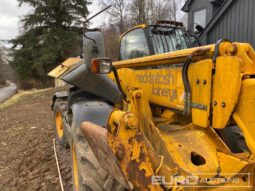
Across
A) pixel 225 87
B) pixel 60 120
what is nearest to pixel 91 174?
pixel 225 87

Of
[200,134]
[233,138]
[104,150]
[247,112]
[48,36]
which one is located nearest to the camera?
[247,112]

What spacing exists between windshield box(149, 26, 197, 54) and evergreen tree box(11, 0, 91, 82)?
21.9 metres

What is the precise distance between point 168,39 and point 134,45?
49cm

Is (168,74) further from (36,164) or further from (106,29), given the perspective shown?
(106,29)

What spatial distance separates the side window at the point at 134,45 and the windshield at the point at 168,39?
12cm

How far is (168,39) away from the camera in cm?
402

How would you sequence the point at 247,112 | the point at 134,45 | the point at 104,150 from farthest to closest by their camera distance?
the point at 134,45
the point at 104,150
the point at 247,112

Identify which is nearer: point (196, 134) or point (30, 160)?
point (196, 134)

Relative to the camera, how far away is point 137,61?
3.18 metres

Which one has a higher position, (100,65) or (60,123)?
(100,65)

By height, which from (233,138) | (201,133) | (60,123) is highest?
(201,133)

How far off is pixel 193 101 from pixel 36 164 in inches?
143

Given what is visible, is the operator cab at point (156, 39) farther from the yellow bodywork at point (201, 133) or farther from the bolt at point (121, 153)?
the bolt at point (121, 153)

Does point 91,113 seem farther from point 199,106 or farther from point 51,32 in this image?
point 51,32
